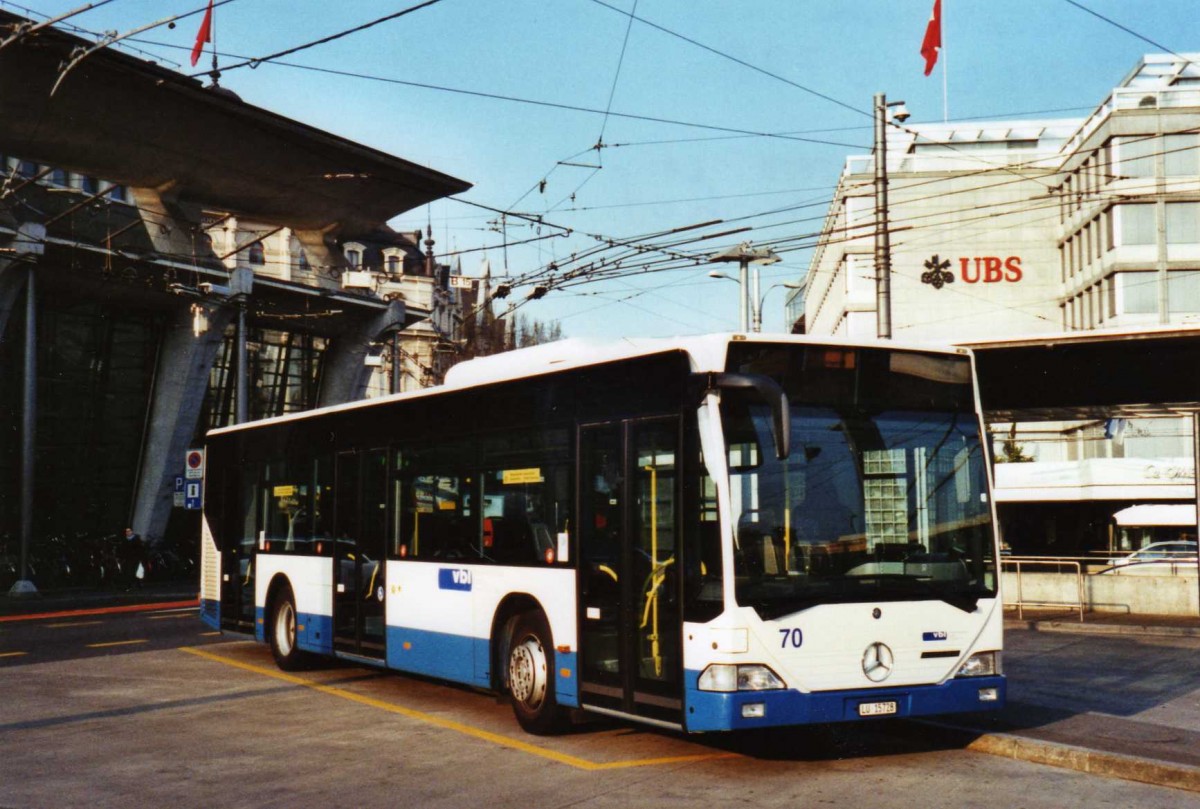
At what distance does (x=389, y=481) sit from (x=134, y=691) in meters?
3.43

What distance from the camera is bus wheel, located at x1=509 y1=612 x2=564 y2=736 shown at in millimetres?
10844

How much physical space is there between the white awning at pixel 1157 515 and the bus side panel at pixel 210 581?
2928cm

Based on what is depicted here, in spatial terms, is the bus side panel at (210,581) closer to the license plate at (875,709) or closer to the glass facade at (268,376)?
the license plate at (875,709)

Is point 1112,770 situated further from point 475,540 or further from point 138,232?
point 138,232

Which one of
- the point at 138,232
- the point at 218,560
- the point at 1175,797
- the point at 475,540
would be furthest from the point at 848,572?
the point at 138,232

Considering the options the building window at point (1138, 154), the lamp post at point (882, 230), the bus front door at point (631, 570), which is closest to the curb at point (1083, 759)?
the bus front door at point (631, 570)

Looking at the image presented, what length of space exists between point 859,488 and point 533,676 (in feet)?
10.6

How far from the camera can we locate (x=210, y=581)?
1864 cm

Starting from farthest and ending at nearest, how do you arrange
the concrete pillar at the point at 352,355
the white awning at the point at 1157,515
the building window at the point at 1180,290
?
the building window at the point at 1180,290, the concrete pillar at the point at 352,355, the white awning at the point at 1157,515

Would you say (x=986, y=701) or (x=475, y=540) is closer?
(x=986, y=701)

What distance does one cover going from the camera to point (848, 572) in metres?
9.30

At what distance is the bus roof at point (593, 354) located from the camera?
9.45 metres

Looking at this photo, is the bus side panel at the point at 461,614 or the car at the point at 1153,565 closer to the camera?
the bus side panel at the point at 461,614

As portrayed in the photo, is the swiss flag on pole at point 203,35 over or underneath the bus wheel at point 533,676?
over
